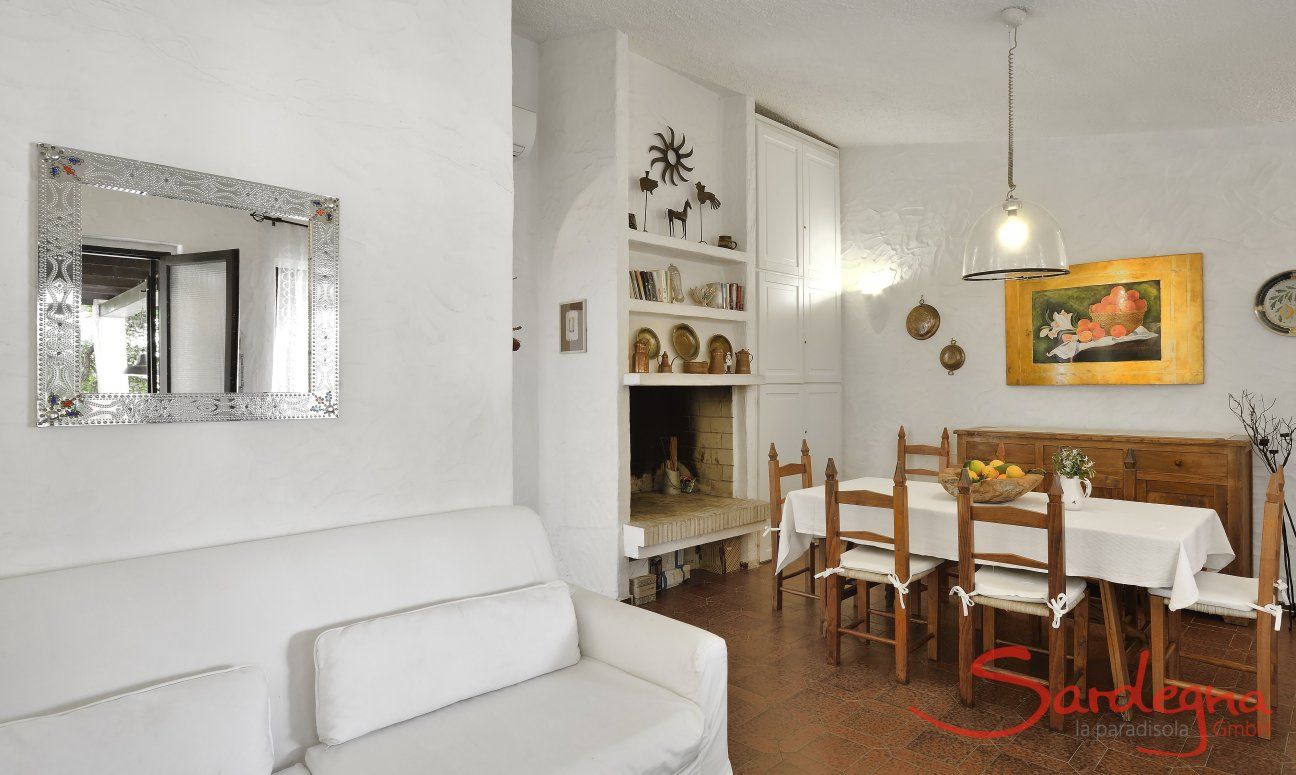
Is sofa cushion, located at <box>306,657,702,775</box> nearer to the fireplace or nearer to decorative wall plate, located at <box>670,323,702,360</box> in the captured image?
the fireplace

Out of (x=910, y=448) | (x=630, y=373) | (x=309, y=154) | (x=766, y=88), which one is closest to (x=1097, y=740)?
(x=910, y=448)

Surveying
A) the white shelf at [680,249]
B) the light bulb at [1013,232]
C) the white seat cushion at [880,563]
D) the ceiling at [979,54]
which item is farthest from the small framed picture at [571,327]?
the light bulb at [1013,232]

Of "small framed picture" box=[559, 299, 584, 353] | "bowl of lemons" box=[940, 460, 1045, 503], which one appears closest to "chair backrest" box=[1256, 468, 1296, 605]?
"bowl of lemons" box=[940, 460, 1045, 503]

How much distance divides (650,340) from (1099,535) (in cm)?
252

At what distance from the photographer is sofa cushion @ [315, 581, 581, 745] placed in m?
A: 1.78

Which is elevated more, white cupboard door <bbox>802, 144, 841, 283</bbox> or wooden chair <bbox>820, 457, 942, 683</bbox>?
white cupboard door <bbox>802, 144, 841, 283</bbox>

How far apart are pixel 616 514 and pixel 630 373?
797mm

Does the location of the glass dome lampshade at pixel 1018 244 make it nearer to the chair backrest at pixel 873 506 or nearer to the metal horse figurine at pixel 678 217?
the chair backrest at pixel 873 506

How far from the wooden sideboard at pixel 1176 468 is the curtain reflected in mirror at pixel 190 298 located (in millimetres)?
3767

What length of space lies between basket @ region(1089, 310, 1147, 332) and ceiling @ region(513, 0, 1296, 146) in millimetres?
1157

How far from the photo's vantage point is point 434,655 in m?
1.92

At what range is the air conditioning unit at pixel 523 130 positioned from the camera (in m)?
3.95

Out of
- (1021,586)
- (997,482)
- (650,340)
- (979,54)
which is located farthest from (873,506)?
(979,54)

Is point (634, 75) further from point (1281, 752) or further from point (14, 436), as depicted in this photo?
point (1281, 752)
